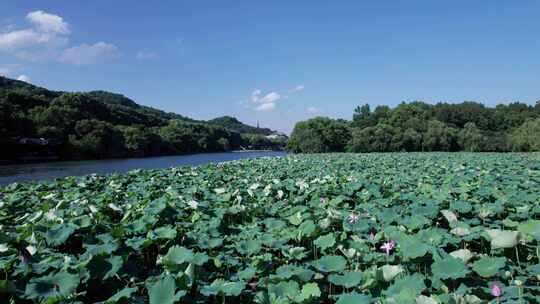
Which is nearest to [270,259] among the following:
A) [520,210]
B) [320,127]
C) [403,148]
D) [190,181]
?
[520,210]

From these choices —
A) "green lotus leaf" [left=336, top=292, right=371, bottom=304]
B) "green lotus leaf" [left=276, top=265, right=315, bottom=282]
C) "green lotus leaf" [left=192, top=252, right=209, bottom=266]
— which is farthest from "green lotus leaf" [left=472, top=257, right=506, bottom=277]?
"green lotus leaf" [left=192, top=252, right=209, bottom=266]

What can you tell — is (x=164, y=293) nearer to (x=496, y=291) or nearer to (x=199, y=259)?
(x=199, y=259)

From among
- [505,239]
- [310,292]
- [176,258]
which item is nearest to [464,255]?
[505,239]

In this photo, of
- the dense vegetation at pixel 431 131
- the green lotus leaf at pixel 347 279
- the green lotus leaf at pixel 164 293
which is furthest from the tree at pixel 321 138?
the green lotus leaf at pixel 164 293

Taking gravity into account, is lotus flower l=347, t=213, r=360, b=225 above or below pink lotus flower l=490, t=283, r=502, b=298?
above

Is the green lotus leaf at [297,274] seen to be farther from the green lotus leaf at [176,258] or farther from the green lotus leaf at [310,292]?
the green lotus leaf at [176,258]

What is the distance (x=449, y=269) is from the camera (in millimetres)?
1960

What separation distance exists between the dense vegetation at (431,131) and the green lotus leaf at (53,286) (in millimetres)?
49689

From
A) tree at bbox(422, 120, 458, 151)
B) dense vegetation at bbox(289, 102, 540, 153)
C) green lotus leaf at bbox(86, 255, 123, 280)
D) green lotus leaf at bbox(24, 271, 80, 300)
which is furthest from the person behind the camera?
tree at bbox(422, 120, 458, 151)

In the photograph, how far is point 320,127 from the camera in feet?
230

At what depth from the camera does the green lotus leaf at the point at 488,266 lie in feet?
6.45

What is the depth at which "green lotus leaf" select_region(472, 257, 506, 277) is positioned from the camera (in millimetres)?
1966

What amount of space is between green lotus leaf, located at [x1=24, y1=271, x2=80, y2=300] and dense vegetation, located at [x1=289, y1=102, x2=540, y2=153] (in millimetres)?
49689

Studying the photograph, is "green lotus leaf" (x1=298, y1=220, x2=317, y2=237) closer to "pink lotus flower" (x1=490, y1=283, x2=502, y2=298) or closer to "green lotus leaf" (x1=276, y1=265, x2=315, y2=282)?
"green lotus leaf" (x1=276, y1=265, x2=315, y2=282)
